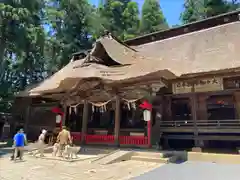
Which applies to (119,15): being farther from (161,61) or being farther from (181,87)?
(181,87)

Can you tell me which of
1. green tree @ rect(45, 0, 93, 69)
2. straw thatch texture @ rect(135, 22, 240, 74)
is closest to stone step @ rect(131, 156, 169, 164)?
straw thatch texture @ rect(135, 22, 240, 74)

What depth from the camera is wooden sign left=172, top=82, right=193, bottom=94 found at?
1086 centimetres

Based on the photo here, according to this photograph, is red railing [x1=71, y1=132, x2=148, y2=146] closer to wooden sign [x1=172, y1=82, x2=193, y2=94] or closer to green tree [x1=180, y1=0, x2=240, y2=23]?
wooden sign [x1=172, y1=82, x2=193, y2=94]

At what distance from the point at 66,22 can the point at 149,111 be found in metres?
21.1

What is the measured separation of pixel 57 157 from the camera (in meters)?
9.73

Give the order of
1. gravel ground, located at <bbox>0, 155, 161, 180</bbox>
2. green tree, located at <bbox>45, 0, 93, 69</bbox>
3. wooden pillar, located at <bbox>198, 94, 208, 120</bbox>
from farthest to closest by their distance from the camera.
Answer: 1. green tree, located at <bbox>45, 0, 93, 69</bbox>
2. wooden pillar, located at <bbox>198, 94, 208, 120</bbox>
3. gravel ground, located at <bbox>0, 155, 161, 180</bbox>

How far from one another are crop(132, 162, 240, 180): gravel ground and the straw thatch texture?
3935 mm

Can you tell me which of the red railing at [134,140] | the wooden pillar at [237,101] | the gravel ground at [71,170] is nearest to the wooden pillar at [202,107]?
the wooden pillar at [237,101]

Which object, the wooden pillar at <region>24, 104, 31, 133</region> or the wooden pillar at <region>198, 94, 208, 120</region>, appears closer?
the wooden pillar at <region>198, 94, 208, 120</region>

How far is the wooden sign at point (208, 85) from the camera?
A: 10.1m

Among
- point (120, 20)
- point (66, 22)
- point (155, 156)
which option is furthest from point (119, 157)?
point (120, 20)

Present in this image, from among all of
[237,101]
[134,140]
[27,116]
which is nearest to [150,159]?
[134,140]

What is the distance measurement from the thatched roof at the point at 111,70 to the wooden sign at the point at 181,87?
1.25 meters

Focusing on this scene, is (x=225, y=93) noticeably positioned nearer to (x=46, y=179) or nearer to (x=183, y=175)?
(x=183, y=175)
